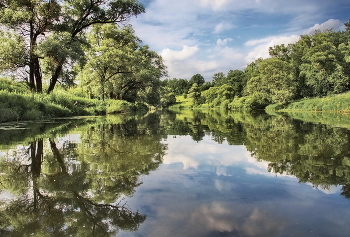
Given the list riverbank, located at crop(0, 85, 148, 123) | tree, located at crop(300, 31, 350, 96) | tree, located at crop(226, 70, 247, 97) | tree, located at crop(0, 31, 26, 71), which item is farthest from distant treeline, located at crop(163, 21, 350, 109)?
tree, located at crop(0, 31, 26, 71)

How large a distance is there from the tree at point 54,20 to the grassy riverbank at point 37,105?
2153mm

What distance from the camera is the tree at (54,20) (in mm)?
15656

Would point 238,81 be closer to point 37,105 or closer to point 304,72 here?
point 304,72

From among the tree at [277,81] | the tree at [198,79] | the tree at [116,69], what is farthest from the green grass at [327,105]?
the tree at [198,79]

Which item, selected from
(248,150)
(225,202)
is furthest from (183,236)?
(248,150)

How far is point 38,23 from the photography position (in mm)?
17016

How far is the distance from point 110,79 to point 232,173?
26.2 metres

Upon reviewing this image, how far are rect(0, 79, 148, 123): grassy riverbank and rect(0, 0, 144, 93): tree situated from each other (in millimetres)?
2153

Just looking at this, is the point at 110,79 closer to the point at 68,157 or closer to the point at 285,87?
the point at 68,157

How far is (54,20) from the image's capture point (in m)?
17.6

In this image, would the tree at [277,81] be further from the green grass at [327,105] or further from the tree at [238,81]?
the tree at [238,81]

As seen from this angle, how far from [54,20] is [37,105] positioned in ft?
24.3

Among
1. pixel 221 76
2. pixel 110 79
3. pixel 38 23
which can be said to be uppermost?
pixel 221 76

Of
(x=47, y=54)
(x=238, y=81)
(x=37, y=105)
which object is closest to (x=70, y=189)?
(x=37, y=105)
